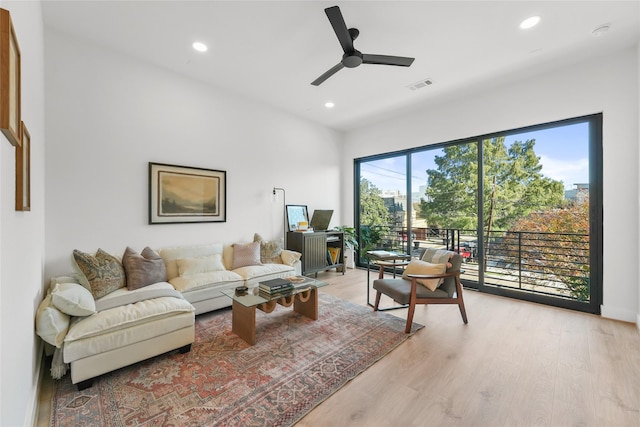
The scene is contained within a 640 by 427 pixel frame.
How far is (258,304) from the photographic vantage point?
97.3 inches

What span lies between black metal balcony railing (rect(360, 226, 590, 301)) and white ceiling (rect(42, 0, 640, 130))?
2.20m

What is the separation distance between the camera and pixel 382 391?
6.16 ft

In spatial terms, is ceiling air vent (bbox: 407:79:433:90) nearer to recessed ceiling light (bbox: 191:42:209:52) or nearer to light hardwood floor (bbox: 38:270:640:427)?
recessed ceiling light (bbox: 191:42:209:52)

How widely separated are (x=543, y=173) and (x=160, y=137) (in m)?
5.08

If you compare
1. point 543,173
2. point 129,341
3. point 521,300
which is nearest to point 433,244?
point 521,300

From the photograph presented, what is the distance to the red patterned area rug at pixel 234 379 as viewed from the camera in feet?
5.41

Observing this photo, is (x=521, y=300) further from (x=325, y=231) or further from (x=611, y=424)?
(x=325, y=231)

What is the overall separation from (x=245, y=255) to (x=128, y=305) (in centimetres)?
169

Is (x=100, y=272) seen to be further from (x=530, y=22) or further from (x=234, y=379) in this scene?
(x=530, y=22)

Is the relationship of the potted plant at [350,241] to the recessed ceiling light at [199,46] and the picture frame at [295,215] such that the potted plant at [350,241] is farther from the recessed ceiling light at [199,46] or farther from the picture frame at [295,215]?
the recessed ceiling light at [199,46]

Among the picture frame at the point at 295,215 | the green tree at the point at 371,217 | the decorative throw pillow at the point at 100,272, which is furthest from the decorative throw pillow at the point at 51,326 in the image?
the green tree at the point at 371,217

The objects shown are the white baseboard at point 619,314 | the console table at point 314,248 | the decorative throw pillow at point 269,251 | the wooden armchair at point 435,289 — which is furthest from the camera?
the console table at point 314,248

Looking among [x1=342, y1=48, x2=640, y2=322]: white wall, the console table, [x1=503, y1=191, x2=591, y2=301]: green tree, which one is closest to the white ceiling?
[x1=342, y1=48, x2=640, y2=322]: white wall

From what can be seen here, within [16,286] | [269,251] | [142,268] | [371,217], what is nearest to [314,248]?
[269,251]
